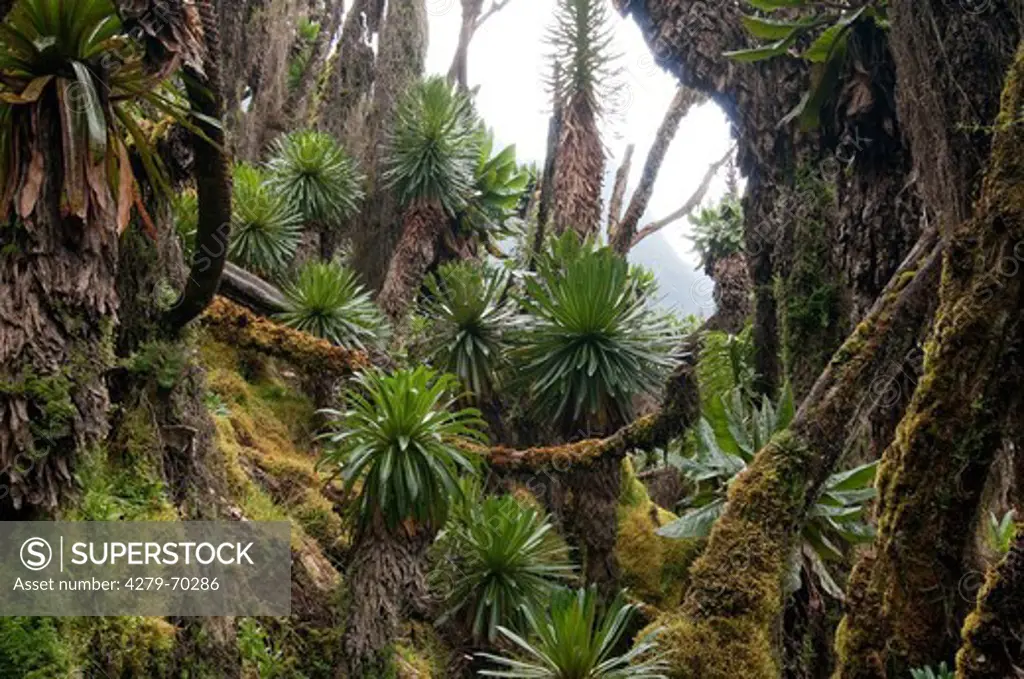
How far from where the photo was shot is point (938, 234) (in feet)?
11.6

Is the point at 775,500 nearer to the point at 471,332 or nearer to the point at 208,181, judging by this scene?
the point at 208,181

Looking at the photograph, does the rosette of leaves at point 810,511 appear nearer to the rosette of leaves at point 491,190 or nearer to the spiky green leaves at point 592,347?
the spiky green leaves at point 592,347

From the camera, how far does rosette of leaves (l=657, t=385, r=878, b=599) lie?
4.24 metres

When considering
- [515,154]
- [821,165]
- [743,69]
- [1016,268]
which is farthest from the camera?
[515,154]

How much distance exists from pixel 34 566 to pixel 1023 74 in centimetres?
400

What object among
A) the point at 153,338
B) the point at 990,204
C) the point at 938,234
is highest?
the point at 153,338

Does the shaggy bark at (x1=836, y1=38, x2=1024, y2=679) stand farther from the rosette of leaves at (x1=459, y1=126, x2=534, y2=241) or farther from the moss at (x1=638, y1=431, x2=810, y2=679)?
the rosette of leaves at (x1=459, y1=126, x2=534, y2=241)

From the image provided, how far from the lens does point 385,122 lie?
36.2ft

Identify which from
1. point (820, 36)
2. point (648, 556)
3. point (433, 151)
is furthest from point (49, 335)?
→ point (433, 151)

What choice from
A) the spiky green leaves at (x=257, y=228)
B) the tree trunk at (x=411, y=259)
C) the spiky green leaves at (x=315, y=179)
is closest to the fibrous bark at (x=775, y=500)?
the tree trunk at (x=411, y=259)

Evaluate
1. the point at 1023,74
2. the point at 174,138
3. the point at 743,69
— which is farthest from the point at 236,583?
the point at 743,69

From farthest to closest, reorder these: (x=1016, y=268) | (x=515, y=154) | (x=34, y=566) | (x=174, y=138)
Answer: (x=515, y=154)
(x=174, y=138)
(x=34, y=566)
(x=1016, y=268)

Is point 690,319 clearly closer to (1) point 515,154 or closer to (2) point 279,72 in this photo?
(1) point 515,154

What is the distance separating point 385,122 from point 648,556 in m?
6.24
